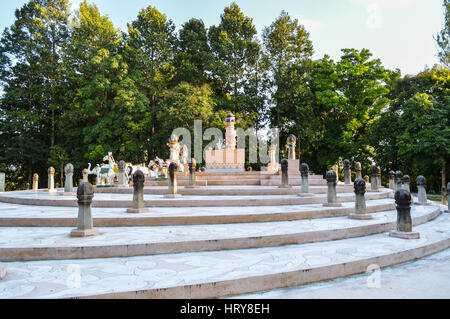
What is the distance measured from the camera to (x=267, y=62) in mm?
32188

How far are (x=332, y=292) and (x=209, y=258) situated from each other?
1.88m

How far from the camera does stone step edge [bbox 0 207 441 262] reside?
15.7 ft

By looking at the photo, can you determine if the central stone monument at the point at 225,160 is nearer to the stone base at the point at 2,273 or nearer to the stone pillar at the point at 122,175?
the stone pillar at the point at 122,175

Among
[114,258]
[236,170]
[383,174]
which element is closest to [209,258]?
[114,258]

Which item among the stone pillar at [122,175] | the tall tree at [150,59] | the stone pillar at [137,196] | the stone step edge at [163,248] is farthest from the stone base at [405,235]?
the tall tree at [150,59]

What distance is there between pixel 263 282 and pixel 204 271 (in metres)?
0.80

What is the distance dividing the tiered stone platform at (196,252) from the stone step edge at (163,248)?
16 mm

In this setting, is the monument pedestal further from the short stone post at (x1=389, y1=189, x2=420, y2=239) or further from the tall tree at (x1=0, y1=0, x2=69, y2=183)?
the tall tree at (x1=0, y1=0, x2=69, y2=183)

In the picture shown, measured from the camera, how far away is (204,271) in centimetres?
408

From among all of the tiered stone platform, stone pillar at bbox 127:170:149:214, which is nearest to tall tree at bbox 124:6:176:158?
stone pillar at bbox 127:170:149:214

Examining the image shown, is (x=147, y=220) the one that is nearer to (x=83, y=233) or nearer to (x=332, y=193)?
(x=83, y=233)

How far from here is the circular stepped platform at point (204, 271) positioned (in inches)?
136

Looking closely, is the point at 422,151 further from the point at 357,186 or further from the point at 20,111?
the point at 20,111

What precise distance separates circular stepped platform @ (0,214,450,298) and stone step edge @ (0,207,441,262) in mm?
133
